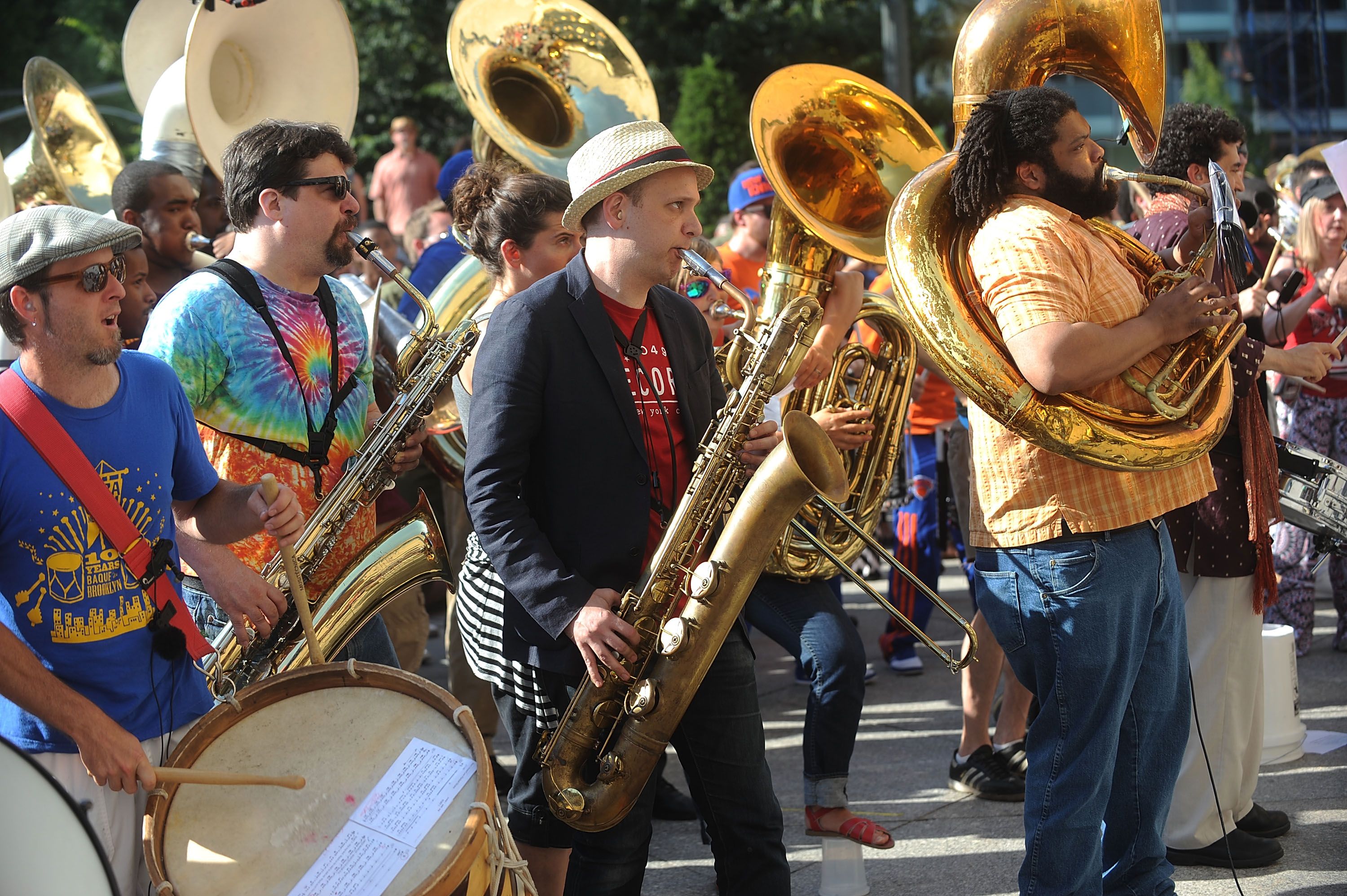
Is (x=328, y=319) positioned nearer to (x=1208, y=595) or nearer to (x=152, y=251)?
(x=152, y=251)

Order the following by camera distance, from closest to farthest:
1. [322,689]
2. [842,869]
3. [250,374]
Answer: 1. [322,689]
2. [250,374]
3. [842,869]

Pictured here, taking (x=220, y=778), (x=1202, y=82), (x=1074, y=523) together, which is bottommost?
(x=1202, y=82)

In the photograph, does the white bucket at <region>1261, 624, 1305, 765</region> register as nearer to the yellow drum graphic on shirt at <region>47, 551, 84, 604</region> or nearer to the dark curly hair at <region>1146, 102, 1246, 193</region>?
the dark curly hair at <region>1146, 102, 1246, 193</region>

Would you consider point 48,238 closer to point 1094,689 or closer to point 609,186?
point 609,186

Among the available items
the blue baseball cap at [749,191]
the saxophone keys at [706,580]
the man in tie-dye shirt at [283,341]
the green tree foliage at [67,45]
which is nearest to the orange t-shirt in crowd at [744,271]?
the blue baseball cap at [749,191]

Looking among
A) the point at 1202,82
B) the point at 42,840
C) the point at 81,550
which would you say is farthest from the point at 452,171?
the point at 1202,82

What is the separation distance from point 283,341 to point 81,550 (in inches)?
40.6

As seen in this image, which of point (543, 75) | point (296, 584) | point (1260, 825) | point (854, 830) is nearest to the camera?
point (296, 584)

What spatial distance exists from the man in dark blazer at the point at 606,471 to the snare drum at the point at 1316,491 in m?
→ 2.40

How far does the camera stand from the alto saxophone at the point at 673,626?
A: 2.76 meters

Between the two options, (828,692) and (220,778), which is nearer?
(220,778)

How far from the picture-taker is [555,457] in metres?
2.85

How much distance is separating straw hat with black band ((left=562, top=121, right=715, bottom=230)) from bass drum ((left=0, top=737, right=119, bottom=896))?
1.63 m

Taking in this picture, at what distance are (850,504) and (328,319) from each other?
1.76 meters
